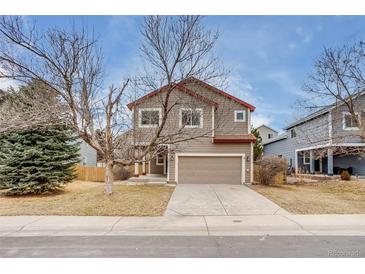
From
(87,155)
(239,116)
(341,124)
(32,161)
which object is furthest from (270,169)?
(87,155)

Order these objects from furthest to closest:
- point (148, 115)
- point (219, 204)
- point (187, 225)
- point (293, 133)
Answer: point (293, 133) < point (148, 115) < point (219, 204) < point (187, 225)

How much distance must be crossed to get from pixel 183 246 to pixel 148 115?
10.8 meters

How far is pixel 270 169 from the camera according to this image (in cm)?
1752

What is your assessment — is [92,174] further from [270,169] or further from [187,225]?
[187,225]

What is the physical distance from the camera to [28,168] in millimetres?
13133

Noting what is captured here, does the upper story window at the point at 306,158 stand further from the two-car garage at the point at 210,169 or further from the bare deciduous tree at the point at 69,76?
the bare deciduous tree at the point at 69,76

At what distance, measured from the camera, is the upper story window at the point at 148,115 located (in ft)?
49.0

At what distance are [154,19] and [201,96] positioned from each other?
5.01m

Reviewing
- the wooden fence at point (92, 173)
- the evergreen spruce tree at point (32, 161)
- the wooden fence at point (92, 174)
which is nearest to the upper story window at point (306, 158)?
the wooden fence at point (92, 173)

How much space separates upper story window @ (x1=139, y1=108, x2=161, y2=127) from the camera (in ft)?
49.0

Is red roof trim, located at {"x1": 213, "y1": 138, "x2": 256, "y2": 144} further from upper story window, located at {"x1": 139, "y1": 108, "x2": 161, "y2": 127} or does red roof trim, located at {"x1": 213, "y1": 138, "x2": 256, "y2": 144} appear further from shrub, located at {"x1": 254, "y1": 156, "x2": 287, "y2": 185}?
upper story window, located at {"x1": 139, "y1": 108, "x2": 161, "y2": 127}

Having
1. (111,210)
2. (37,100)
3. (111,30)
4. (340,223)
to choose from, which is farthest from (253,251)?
(37,100)

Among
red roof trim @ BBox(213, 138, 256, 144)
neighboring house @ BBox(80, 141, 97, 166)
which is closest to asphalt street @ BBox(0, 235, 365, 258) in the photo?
red roof trim @ BBox(213, 138, 256, 144)
